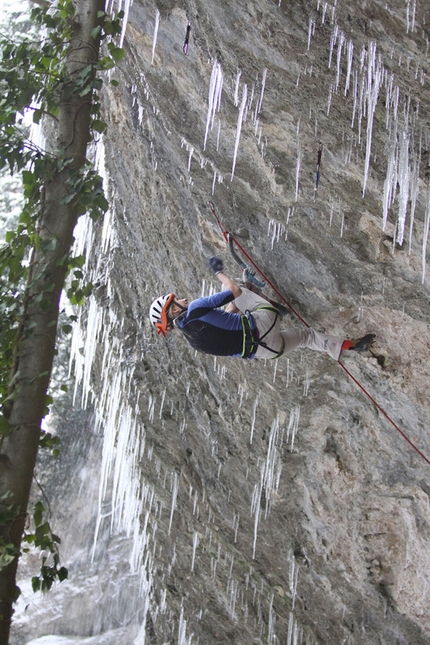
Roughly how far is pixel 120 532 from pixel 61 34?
11.5 metres

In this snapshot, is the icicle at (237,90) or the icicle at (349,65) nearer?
the icicle at (349,65)

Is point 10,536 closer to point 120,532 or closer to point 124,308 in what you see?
point 124,308

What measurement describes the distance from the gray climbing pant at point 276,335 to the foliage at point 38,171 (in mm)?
1720

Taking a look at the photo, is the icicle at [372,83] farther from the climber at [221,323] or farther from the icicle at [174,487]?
the icicle at [174,487]

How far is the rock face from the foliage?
59.5 inches

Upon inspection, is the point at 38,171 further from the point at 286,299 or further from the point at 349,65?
the point at 286,299

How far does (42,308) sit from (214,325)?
188 centimetres

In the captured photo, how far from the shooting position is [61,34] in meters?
3.03

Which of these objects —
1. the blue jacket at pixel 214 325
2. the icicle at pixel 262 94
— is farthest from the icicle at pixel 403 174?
the blue jacket at pixel 214 325

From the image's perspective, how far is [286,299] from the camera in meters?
5.30


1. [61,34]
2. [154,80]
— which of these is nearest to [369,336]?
[154,80]

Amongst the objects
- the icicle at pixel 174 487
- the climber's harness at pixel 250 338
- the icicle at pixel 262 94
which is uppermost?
the icicle at pixel 262 94

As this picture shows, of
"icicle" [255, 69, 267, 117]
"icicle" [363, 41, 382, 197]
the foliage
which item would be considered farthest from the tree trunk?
"icicle" [363, 41, 382, 197]

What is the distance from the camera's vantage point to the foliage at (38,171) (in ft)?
8.66
